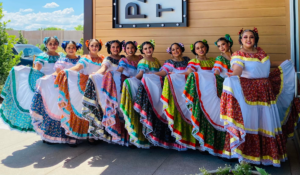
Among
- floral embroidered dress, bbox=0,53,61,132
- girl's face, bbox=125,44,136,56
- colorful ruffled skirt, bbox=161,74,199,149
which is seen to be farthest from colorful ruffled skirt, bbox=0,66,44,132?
colorful ruffled skirt, bbox=161,74,199,149

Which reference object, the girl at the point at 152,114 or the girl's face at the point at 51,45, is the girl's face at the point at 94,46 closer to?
the girl's face at the point at 51,45

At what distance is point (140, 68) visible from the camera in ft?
11.9

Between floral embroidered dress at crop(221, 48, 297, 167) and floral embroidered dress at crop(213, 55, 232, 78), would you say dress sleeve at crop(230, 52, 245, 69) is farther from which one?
floral embroidered dress at crop(213, 55, 232, 78)

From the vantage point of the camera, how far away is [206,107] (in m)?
3.02

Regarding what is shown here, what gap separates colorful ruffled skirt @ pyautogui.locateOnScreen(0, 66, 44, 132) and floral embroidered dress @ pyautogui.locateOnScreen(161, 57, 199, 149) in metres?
1.88

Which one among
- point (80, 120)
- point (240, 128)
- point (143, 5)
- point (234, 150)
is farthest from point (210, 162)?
point (143, 5)

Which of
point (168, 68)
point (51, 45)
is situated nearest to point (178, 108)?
point (168, 68)

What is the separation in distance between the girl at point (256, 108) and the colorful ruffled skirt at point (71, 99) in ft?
5.93

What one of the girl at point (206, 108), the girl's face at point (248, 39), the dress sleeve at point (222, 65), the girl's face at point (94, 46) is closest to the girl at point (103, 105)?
the girl's face at point (94, 46)

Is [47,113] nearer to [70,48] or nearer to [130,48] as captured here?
[70,48]

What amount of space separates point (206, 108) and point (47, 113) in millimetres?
2018

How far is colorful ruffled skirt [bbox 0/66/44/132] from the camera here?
3.71 metres

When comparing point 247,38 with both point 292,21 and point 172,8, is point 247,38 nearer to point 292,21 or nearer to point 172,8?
point 292,21

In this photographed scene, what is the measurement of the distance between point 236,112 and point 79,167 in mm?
1727
